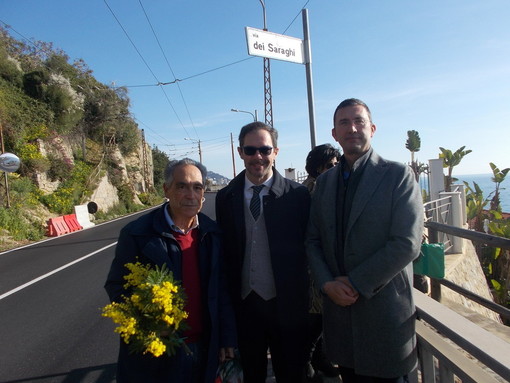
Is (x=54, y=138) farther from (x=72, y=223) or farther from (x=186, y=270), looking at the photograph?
(x=186, y=270)

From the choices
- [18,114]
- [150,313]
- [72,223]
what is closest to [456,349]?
Result: [150,313]

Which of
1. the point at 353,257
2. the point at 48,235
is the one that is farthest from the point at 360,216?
the point at 48,235

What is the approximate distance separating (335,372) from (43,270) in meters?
7.01

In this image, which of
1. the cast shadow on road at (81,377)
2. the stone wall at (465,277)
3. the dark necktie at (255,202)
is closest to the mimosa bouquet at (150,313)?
the dark necktie at (255,202)

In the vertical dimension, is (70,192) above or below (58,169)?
below

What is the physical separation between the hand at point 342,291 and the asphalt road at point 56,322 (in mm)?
2491

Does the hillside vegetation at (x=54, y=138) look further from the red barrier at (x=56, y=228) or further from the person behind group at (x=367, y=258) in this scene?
the person behind group at (x=367, y=258)

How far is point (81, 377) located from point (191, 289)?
219 cm

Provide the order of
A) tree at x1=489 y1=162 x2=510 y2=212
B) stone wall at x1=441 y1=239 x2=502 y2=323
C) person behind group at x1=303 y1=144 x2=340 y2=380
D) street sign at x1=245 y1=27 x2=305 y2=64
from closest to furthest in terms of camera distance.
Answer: person behind group at x1=303 y1=144 x2=340 y2=380, street sign at x1=245 y1=27 x2=305 y2=64, stone wall at x1=441 y1=239 x2=502 y2=323, tree at x1=489 y1=162 x2=510 y2=212

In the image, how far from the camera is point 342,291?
200 centimetres

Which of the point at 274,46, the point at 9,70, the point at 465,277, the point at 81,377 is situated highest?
the point at 9,70

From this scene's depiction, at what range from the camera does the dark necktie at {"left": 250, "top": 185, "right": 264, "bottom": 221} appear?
2428 mm

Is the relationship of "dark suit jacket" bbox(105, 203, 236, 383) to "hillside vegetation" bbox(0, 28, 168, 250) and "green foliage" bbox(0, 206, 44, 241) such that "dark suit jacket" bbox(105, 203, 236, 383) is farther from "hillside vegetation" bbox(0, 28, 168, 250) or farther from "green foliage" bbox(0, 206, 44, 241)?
"green foliage" bbox(0, 206, 44, 241)

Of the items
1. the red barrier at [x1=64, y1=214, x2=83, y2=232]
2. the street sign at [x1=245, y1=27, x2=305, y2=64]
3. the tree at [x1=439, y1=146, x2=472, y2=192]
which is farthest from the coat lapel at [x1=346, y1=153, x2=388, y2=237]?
the tree at [x1=439, y1=146, x2=472, y2=192]
